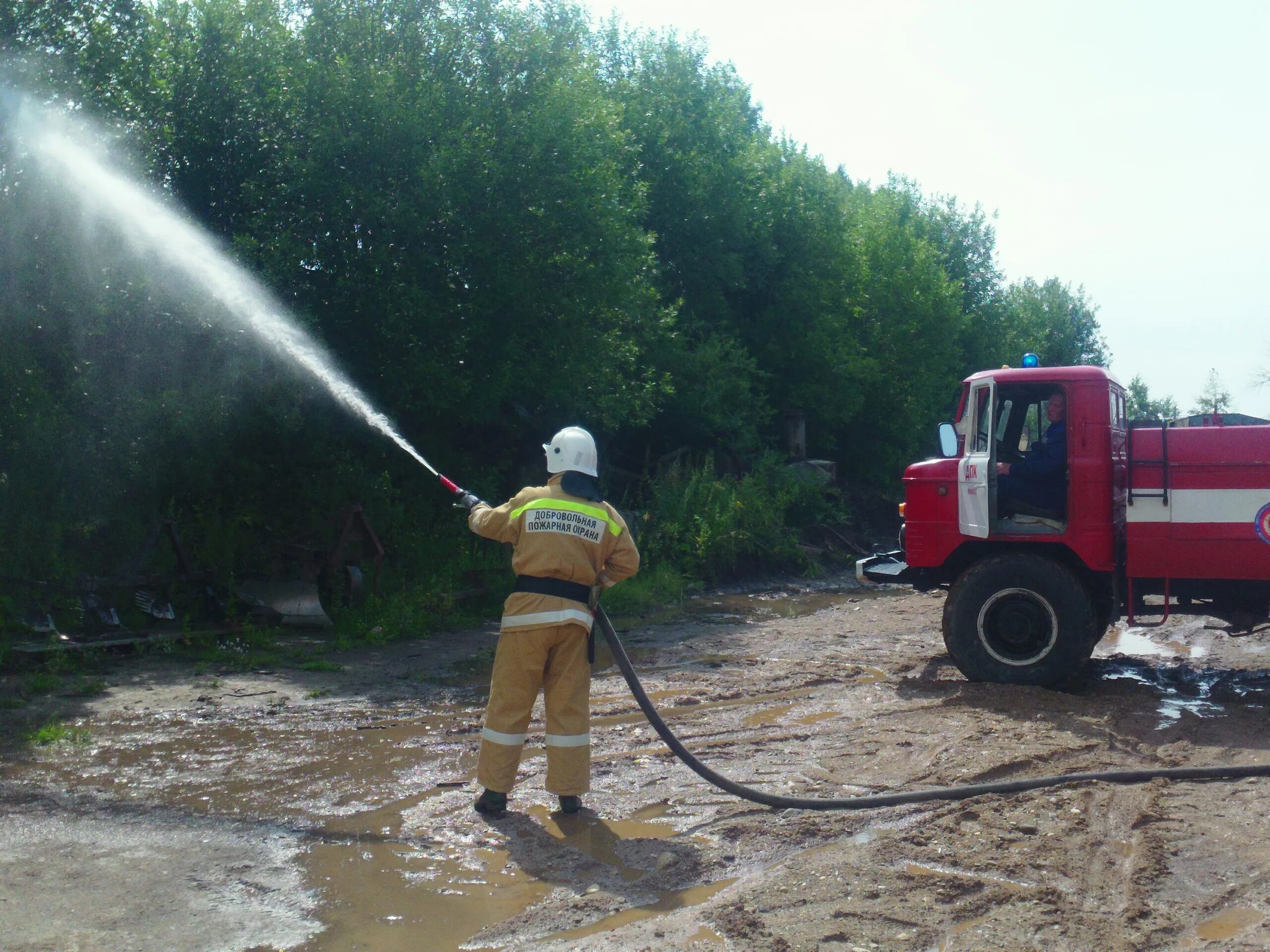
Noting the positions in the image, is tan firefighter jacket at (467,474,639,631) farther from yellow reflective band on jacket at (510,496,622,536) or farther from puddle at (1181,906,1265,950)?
puddle at (1181,906,1265,950)

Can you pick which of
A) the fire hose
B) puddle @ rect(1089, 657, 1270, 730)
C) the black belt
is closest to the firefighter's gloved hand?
the fire hose

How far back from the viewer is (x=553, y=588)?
19.2 feet

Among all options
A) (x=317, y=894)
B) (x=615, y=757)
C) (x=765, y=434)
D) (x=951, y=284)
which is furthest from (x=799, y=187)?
(x=317, y=894)

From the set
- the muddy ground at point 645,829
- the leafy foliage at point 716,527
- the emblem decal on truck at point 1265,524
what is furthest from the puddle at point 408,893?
the leafy foliage at point 716,527

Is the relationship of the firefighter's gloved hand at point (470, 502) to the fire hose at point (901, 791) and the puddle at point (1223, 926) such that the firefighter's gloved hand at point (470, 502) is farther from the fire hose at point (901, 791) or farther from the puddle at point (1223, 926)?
the puddle at point (1223, 926)

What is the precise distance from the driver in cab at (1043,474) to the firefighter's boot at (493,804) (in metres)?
5.04

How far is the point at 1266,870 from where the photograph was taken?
15.7ft

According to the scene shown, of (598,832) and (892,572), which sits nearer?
(598,832)

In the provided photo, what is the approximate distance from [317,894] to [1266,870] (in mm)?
4111

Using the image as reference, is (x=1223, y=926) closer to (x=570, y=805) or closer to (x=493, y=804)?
(x=570, y=805)

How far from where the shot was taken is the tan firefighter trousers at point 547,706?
18.7ft

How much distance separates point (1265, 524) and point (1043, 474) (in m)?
1.58

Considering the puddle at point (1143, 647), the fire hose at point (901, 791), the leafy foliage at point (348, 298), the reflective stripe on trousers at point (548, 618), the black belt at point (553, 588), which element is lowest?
the puddle at point (1143, 647)

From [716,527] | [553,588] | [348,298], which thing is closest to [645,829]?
[553,588]
